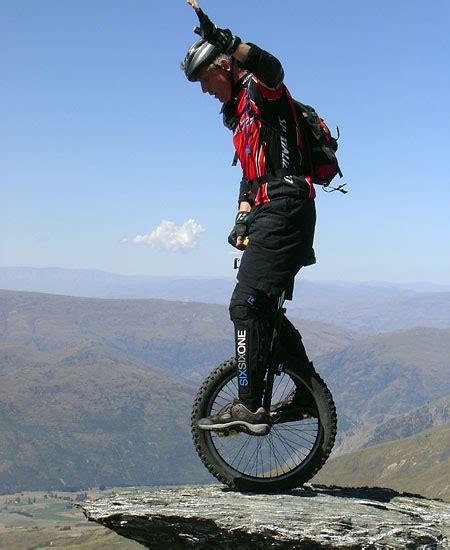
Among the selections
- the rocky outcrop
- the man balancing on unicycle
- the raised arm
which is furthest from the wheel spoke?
the raised arm

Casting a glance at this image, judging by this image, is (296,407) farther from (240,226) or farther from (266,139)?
(266,139)

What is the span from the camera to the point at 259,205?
347 inches

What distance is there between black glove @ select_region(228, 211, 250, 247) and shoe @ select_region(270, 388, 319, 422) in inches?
98.1

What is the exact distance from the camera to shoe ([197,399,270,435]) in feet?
29.8

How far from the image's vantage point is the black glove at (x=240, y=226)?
9055 mm

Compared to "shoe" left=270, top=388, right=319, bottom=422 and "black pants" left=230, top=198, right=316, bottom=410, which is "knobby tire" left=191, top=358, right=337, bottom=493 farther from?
"black pants" left=230, top=198, right=316, bottom=410

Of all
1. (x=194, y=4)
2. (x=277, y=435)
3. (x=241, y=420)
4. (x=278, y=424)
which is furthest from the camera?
(x=277, y=435)

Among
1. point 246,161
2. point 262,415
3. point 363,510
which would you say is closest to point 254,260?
point 246,161

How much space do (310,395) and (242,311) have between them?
1794 mm

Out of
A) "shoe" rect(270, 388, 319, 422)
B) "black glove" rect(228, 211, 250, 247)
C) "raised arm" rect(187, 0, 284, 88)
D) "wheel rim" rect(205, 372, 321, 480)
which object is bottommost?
"wheel rim" rect(205, 372, 321, 480)

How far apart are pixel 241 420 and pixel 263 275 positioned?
2.09 m

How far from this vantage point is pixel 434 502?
34.4 feet

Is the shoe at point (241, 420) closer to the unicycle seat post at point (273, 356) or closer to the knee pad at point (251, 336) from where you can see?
the knee pad at point (251, 336)

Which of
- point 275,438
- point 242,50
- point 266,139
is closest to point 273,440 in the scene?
point 275,438
